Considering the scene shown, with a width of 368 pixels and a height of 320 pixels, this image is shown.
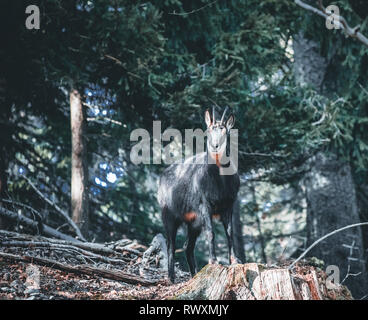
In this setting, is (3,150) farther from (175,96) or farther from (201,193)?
(201,193)

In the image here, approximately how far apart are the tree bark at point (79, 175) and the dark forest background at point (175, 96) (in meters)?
0.02

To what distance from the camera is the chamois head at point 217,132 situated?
6188mm

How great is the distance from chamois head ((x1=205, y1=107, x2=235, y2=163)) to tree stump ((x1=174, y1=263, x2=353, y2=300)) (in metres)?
1.65

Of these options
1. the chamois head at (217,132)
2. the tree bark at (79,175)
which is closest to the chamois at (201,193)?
the chamois head at (217,132)

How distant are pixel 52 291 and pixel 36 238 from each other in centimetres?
228

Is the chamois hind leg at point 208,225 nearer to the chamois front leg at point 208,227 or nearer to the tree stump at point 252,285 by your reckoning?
the chamois front leg at point 208,227

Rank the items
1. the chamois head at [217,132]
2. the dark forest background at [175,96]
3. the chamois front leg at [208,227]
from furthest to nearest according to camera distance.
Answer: the dark forest background at [175,96] → the chamois front leg at [208,227] → the chamois head at [217,132]

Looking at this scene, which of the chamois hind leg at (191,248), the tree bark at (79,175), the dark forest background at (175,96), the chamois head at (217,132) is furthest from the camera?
the tree bark at (79,175)

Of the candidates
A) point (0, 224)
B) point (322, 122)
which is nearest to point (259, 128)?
point (322, 122)

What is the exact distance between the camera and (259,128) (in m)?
9.83

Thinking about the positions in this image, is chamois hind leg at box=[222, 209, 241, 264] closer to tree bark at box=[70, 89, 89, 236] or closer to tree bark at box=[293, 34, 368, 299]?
tree bark at box=[70, 89, 89, 236]

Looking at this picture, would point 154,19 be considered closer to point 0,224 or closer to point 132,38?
point 132,38

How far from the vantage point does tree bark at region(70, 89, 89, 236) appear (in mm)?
9289
